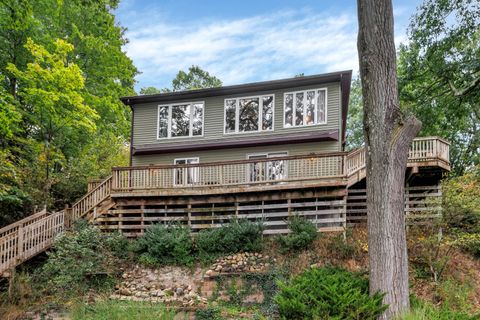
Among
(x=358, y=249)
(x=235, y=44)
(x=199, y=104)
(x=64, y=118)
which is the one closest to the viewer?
(x=358, y=249)

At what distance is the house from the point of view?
39.9ft

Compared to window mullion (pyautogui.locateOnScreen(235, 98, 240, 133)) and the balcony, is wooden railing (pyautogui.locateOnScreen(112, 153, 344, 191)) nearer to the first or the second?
the balcony

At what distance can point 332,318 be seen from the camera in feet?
19.0

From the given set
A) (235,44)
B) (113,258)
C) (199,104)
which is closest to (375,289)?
(113,258)

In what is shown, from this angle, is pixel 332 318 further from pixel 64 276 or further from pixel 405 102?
pixel 405 102

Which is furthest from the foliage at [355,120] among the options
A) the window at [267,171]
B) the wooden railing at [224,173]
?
the wooden railing at [224,173]

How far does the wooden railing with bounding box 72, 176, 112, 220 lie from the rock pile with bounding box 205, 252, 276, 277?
5339 millimetres

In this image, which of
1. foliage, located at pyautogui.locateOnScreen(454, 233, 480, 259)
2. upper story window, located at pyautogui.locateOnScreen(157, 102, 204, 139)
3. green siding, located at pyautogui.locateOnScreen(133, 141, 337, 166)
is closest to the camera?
foliage, located at pyautogui.locateOnScreen(454, 233, 480, 259)

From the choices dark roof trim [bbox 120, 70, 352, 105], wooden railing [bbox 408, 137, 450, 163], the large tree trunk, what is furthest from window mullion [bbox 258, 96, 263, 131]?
the large tree trunk

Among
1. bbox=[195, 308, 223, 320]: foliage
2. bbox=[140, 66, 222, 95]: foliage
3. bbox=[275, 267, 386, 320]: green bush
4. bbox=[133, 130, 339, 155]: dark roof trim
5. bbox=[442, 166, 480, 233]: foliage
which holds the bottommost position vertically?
bbox=[195, 308, 223, 320]: foliage

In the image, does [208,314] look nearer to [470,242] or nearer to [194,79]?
[470,242]

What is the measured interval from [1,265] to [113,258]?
10.2ft

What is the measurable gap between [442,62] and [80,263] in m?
15.3

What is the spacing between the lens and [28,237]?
11789 millimetres
